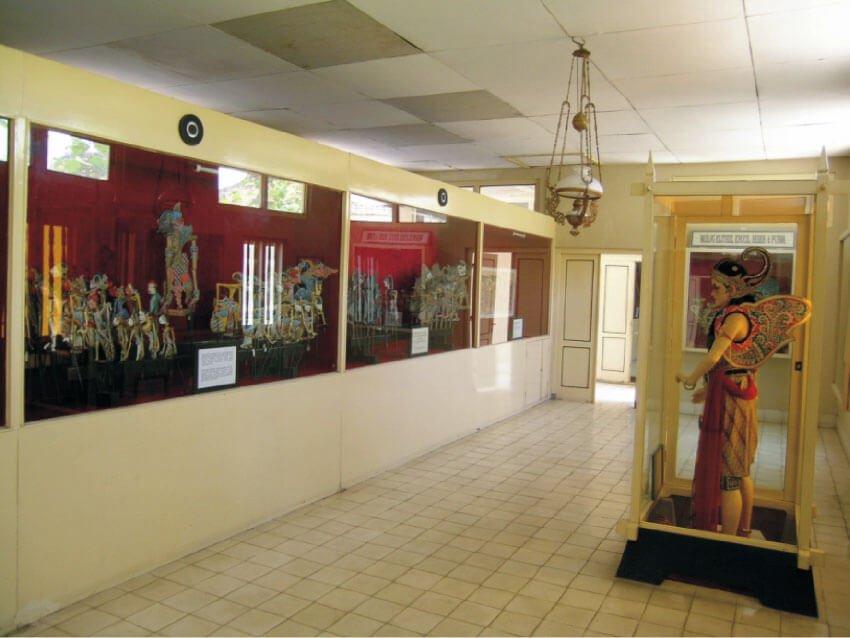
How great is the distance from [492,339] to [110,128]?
531 centimetres

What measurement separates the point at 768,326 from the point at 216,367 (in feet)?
10.4

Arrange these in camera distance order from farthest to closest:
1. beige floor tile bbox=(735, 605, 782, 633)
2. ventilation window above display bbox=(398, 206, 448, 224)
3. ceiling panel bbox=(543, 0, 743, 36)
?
ventilation window above display bbox=(398, 206, 448, 224) → ceiling panel bbox=(543, 0, 743, 36) → beige floor tile bbox=(735, 605, 782, 633)

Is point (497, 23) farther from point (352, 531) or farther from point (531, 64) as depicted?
Answer: point (352, 531)

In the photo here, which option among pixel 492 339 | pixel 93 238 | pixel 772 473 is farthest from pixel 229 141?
pixel 492 339

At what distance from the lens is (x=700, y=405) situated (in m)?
4.27

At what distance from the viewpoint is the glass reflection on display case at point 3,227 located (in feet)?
9.80

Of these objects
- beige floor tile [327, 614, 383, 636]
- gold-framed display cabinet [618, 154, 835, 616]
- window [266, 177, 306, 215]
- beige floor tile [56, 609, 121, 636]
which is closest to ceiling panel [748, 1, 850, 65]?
gold-framed display cabinet [618, 154, 835, 616]

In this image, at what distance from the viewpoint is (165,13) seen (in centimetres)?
473

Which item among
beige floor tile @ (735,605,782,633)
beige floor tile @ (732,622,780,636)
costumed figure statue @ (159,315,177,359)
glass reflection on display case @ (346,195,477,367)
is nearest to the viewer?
beige floor tile @ (732,622,780,636)

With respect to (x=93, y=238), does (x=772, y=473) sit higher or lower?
Result: lower

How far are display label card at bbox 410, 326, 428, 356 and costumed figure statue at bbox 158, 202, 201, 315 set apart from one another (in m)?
2.59

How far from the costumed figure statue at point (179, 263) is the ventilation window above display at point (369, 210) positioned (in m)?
1.62

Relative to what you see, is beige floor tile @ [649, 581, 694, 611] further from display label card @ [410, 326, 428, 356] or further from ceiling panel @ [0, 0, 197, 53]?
ceiling panel @ [0, 0, 197, 53]

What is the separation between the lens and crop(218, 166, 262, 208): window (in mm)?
4164
